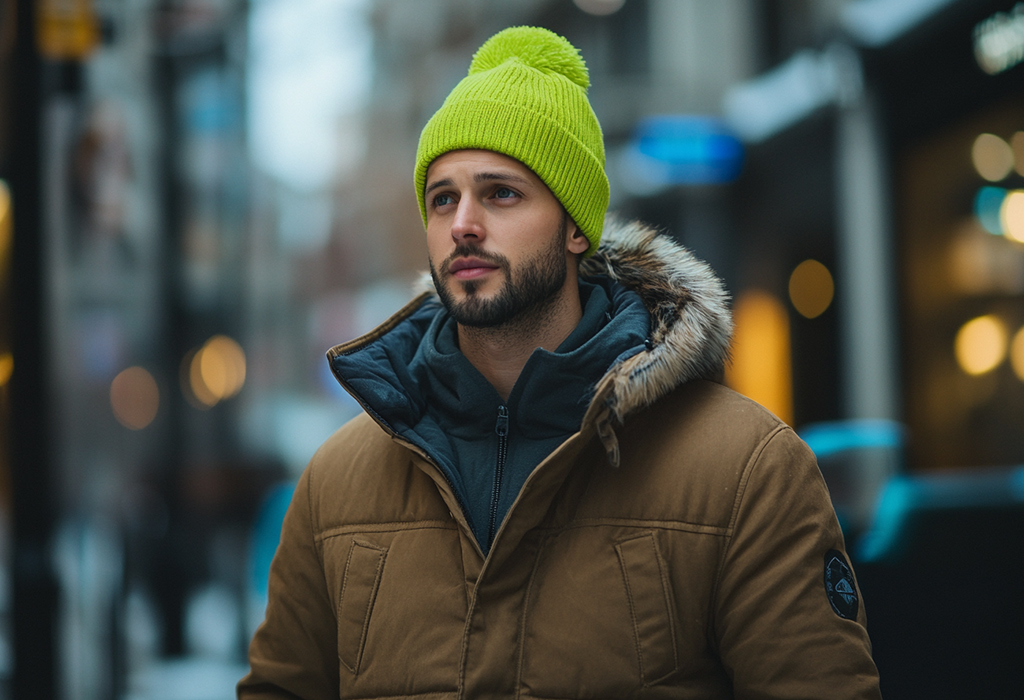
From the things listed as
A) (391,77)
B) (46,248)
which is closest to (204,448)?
(46,248)

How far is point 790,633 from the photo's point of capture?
199 cm

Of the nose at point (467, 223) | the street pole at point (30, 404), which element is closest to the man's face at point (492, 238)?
the nose at point (467, 223)

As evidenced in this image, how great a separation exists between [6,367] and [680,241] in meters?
3.40

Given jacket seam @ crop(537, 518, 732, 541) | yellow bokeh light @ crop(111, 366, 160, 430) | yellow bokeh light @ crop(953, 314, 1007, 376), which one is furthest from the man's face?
yellow bokeh light @ crop(111, 366, 160, 430)

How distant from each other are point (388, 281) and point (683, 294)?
Result: 22.7m

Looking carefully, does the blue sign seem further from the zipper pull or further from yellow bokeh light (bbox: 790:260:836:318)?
the zipper pull

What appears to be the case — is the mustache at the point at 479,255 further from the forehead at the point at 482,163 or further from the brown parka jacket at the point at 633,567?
the brown parka jacket at the point at 633,567

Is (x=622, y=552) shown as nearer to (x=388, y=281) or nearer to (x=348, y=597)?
(x=348, y=597)

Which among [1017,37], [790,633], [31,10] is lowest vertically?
[790,633]

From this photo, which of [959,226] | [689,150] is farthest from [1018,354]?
[689,150]

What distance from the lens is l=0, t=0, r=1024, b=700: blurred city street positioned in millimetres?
4270

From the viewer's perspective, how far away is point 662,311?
8.04 feet

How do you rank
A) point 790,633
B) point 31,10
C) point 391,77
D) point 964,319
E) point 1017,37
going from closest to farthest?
point 790,633
point 31,10
point 1017,37
point 964,319
point 391,77

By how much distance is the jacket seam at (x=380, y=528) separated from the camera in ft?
7.49
